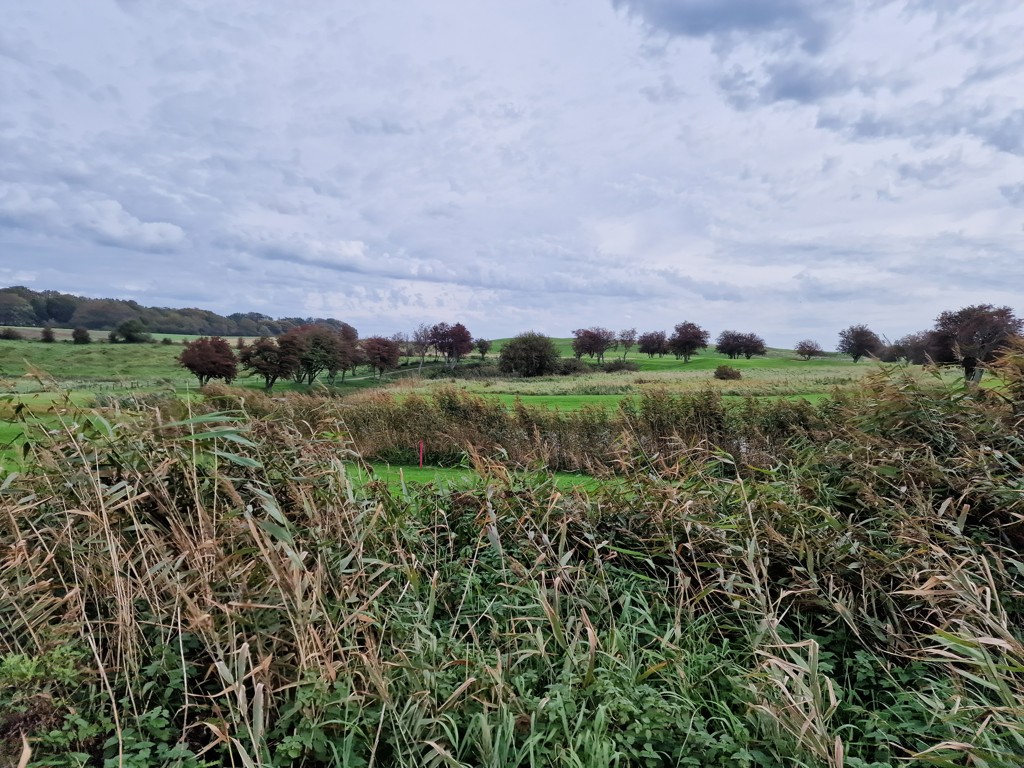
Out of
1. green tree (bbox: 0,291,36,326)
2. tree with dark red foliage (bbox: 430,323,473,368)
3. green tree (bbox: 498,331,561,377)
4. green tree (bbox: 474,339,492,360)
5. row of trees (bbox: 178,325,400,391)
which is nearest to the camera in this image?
row of trees (bbox: 178,325,400,391)

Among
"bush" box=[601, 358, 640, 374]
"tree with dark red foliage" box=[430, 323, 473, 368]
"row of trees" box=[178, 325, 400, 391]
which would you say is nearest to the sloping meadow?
"row of trees" box=[178, 325, 400, 391]

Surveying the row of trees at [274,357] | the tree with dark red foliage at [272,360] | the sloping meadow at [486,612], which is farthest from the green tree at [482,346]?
the sloping meadow at [486,612]

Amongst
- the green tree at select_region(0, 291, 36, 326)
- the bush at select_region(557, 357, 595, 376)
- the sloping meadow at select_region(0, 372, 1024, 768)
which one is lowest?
the bush at select_region(557, 357, 595, 376)

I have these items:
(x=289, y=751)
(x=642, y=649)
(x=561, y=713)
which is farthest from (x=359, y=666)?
(x=642, y=649)

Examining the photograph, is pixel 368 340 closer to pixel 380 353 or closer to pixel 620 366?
pixel 380 353

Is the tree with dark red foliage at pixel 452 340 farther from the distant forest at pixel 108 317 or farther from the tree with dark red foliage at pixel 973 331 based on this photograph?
the tree with dark red foliage at pixel 973 331

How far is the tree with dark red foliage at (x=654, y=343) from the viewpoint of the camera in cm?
6641

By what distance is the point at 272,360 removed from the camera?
105 ft

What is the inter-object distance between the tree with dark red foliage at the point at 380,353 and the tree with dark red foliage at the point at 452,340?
9.13 metres

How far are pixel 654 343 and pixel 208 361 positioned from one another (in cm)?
5101

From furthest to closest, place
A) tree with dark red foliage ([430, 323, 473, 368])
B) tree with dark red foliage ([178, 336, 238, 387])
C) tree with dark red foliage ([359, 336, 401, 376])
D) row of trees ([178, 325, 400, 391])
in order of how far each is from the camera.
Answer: tree with dark red foliage ([430, 323, 473, 368]) < tree with dark red foliage ([359, 336, 401, 376]) < row of trees ([178, 325, 400, 391]) < tree with dark red foliage ([178, 336, 238, 387])

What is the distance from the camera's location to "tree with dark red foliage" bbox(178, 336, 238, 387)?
30578mm

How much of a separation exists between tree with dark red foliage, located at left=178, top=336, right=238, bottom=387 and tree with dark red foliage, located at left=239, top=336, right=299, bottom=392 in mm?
1051

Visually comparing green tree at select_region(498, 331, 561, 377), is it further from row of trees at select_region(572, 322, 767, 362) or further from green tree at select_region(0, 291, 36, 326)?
green tree at select_region(0, 291, 36, 326)
